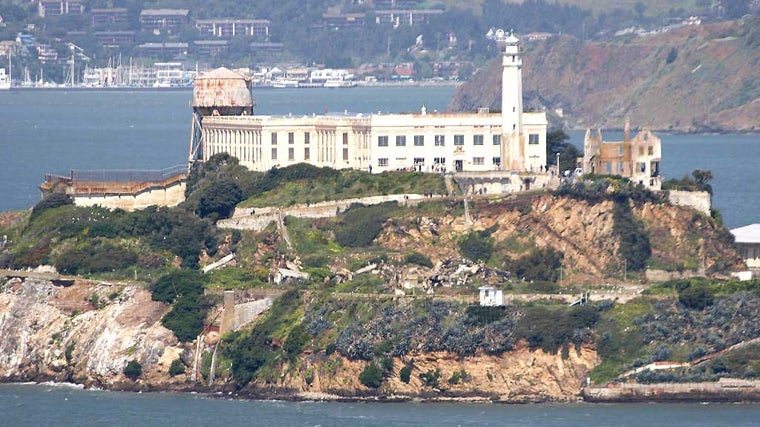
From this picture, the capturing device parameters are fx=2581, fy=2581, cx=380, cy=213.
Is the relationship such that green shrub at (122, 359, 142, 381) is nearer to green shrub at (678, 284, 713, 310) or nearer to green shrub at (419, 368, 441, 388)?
green shrub at (419, 368, 441, 388)

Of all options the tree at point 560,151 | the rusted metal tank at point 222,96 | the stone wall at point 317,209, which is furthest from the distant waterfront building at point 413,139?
the stone wall at point 317,209

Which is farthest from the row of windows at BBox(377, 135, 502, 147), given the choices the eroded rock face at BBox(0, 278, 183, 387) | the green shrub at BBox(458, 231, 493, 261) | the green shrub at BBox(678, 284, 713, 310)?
Result: the green shrub at BBox(678, 284, 713, 310)

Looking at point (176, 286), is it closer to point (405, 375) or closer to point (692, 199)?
point (405, 375)

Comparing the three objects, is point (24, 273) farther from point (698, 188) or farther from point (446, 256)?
point (698, 188)

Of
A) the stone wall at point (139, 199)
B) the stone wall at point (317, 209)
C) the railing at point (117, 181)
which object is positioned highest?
the railing at point (117, 181)

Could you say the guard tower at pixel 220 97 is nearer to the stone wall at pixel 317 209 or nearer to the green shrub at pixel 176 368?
the stone wall at pixel 317 209
